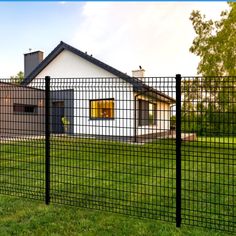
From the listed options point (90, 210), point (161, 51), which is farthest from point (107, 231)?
point (161, 51)

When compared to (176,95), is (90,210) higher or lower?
lower

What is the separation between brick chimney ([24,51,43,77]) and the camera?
69.7ft

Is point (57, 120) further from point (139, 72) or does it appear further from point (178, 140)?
point (139, 72)

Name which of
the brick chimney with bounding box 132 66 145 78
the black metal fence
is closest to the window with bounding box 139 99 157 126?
the black metal fence

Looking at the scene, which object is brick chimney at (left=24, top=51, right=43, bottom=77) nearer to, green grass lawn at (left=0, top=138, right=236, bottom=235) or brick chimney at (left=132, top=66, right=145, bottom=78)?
brick chimney at (left=132, top=66, right=145, bottom=78)

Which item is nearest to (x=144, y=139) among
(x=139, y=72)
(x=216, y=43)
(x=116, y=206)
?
(x=116, y=206)

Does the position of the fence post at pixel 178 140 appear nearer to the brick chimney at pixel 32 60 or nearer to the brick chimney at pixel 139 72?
the brick chimney at pixel 139 72

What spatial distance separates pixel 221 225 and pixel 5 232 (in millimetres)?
2535

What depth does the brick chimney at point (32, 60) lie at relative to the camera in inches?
836

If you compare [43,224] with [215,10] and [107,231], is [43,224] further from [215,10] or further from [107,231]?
[215,10]

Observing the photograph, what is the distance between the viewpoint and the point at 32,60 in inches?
850

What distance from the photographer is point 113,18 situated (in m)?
13.7

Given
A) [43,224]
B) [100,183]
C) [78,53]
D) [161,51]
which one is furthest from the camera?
[161,51]

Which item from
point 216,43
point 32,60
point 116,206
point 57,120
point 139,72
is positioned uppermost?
point 32,60
